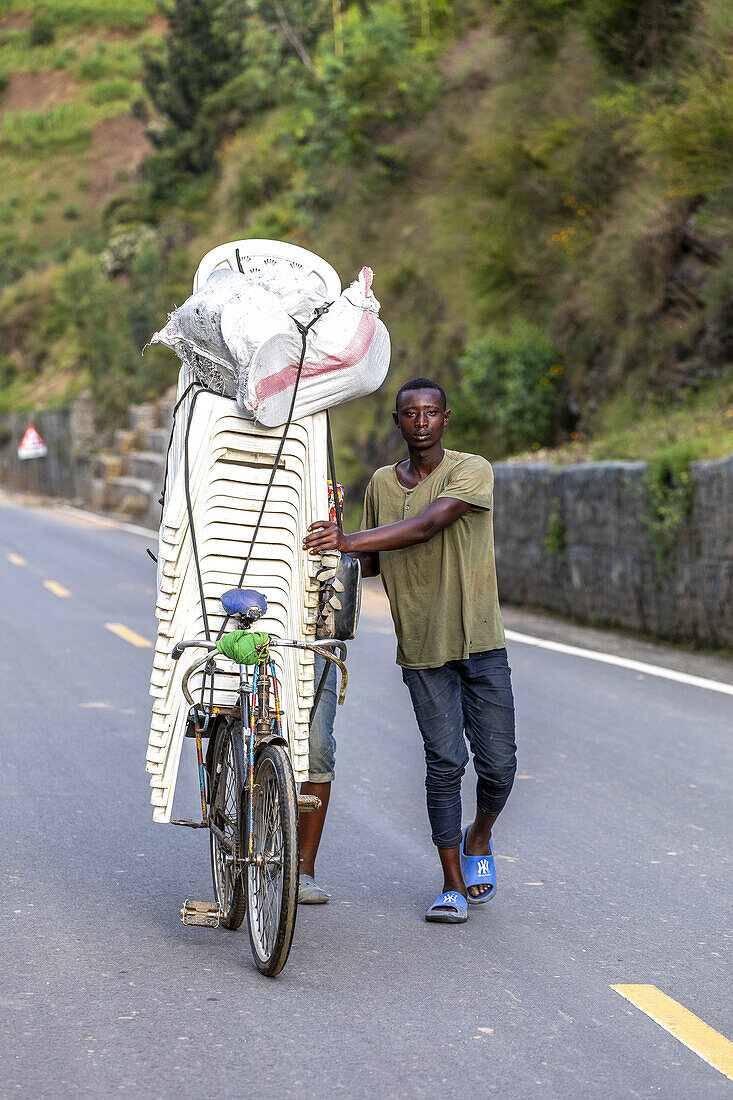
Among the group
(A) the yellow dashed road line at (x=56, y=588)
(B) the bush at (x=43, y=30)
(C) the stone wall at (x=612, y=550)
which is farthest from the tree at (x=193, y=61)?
(B) the bush at (x=43, y=30)

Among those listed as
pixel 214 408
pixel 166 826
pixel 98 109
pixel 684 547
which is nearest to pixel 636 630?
pixel 684 547

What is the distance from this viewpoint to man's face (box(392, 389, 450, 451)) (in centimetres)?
536

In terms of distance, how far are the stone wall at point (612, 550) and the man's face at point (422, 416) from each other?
7.03 meters

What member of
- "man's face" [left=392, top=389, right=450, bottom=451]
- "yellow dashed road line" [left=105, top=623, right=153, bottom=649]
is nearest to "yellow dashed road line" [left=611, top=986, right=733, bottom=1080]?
"man's face" [left=392, top=389, right=450, bottom=451]

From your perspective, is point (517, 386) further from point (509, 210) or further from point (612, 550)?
point (612, 550)

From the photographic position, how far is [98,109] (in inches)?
4136

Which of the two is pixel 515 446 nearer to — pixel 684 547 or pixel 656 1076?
pixel 684 547

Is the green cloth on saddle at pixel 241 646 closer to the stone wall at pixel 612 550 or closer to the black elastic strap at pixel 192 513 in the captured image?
the black elastic strap at pixel 192 513

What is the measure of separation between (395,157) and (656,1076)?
26.9 metres

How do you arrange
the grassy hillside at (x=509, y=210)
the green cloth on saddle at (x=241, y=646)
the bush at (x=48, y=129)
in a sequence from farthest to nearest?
the bush at (x=48, y=129)
the grassy hillside at (x=509, y=210)
the green cloth on saddle at (x=241, y=646)

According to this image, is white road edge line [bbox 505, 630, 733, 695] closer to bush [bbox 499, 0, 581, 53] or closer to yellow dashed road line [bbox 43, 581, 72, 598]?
yellow dashed road line [bbox 43, 581, 72, 598]

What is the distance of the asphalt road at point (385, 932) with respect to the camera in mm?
4074

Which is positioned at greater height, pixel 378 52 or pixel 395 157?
pixel 378 52

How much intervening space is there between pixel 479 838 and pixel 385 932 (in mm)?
636
